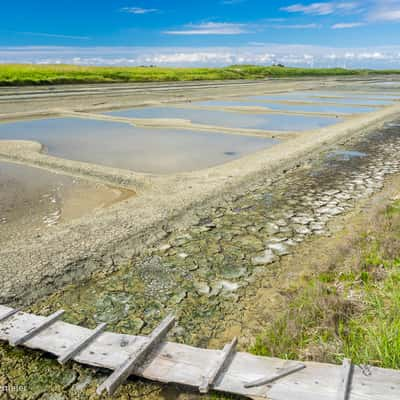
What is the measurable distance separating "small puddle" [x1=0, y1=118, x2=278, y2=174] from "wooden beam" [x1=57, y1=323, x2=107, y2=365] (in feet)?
21.4

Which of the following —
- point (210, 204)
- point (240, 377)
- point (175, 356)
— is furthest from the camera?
point (210, 204)

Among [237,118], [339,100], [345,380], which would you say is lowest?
[345,380]

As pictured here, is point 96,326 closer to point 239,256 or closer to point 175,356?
point 175,356

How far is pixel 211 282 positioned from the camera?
477 centimetres

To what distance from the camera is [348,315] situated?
3953 mm

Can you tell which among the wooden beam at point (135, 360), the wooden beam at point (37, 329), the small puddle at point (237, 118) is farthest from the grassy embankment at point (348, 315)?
the small puddle at point (237, 118)

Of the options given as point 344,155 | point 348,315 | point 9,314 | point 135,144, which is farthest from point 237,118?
point 9,314

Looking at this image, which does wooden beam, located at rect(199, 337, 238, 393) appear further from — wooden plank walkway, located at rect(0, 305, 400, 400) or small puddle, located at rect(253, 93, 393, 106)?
small puddle, located at rect(253, 93, 393, 106)

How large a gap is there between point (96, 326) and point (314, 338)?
2161 mm

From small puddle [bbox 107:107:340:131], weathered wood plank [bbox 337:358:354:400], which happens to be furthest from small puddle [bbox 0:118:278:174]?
weathered wood plank [bbox 337:358:354:400]

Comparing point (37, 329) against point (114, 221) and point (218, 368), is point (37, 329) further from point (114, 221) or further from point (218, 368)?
point (114, 221)

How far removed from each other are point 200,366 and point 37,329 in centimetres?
161

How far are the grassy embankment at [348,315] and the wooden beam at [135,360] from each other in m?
0.86

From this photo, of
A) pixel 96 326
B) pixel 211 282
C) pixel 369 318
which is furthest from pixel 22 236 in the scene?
pixel 369 318
